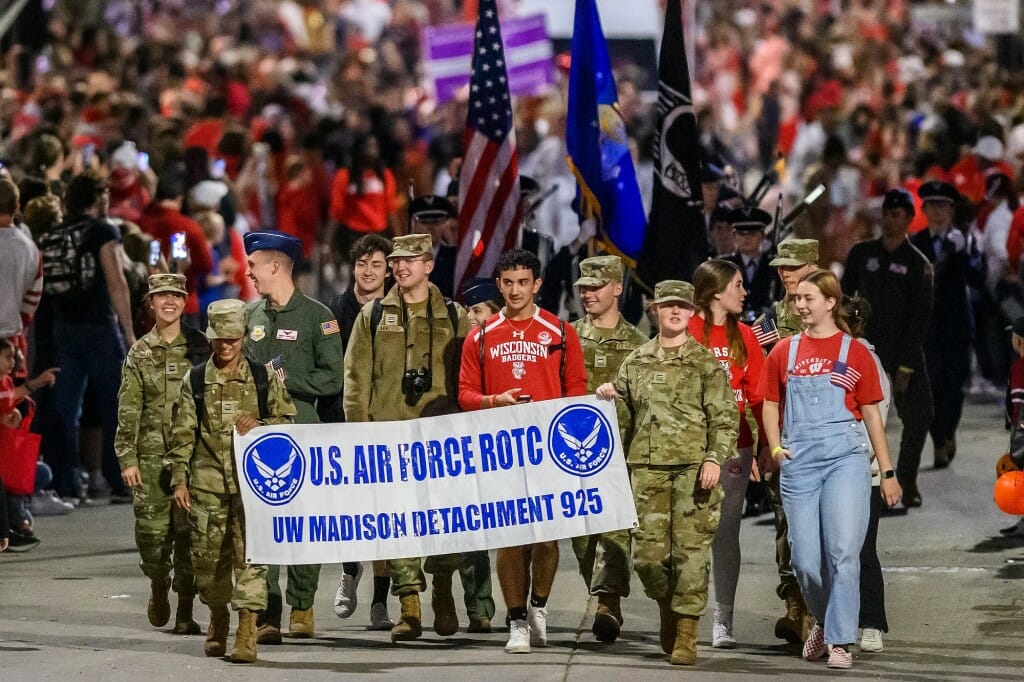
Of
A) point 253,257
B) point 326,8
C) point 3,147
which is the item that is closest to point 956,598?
point 253,257

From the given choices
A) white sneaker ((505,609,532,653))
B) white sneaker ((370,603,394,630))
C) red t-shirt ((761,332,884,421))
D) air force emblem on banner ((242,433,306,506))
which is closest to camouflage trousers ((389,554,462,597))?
white sneaker ((370,603,394,630))

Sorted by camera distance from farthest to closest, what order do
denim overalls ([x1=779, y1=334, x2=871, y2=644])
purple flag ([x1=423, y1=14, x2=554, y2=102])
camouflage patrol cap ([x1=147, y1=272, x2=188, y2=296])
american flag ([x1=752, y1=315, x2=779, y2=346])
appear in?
purple flag ([x1=423, y1=14, x2=554, y2=102]) → american flag ([x1=752, y1=315, x2=779, y2=346]) → camouflage patrol cap ([x1=147, y1=272, x2=188, y2=296]) → denim overalls ([x1=779, y1=334, x2=871, y2=644])

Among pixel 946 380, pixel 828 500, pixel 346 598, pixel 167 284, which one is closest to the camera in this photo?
pixel 828 500

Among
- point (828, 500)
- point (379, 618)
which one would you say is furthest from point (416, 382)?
point (828, 500)

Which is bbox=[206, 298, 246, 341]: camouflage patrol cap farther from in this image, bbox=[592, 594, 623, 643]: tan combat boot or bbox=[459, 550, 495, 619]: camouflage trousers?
bbox=[592, 594, 623, 643]: tan combat boot

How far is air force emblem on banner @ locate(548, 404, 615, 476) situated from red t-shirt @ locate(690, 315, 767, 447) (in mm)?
765

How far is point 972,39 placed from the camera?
36.4 metres

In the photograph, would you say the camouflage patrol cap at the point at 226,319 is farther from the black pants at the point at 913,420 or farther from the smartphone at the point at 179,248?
the black pants at the point at 913,420

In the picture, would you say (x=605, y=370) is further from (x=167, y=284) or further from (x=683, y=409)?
(x=167, y=284)

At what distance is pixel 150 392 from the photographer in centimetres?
1181

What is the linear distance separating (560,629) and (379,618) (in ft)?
3.11

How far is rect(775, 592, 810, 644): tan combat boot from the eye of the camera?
11281mm

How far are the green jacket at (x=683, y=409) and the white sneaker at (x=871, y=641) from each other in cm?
117

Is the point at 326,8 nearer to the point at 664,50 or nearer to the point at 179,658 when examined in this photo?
the point at 664,50
